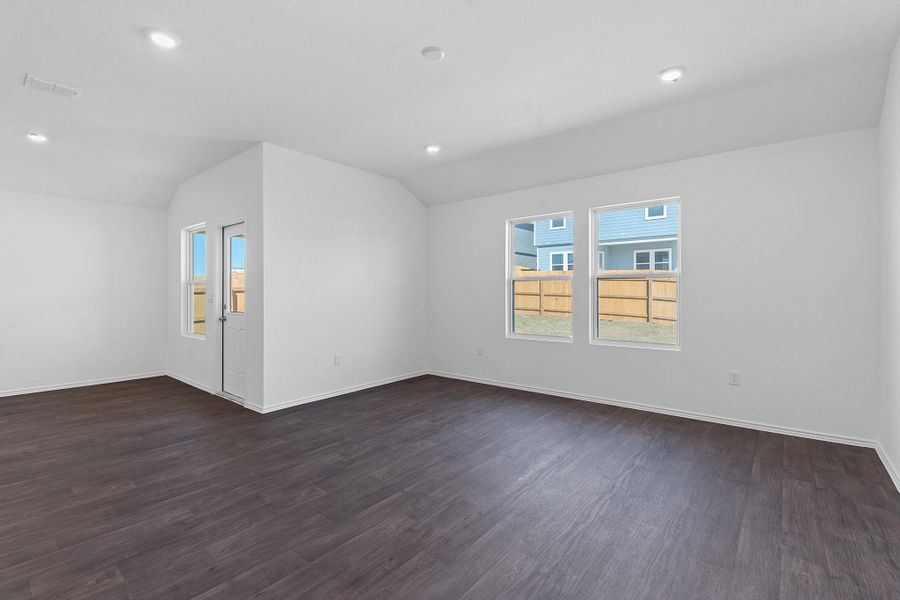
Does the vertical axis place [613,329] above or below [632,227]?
below

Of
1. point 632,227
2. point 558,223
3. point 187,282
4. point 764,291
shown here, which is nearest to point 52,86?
point 187,282

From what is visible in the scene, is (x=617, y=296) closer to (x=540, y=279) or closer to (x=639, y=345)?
(x=639, y=345)

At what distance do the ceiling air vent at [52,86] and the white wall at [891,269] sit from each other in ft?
17.7

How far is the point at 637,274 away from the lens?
4418mm

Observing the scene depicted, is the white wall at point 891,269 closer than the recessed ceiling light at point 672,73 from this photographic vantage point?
Yes

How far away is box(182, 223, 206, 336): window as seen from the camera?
5699mm

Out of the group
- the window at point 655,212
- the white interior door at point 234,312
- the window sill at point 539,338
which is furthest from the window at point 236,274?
the window at point 655,212

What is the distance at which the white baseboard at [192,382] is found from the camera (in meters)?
5.15

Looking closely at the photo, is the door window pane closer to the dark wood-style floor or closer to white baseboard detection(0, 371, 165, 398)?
the dark wood-style floor

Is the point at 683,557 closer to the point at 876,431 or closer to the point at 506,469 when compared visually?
the point at 506,469

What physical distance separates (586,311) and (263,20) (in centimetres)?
387

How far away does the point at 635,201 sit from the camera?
14.2ft

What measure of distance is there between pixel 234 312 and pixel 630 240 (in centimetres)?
450

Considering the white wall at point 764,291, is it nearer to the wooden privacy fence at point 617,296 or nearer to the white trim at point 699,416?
the white trim at point 699,416
